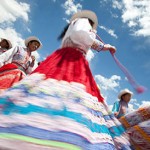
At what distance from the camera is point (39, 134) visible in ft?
5.02

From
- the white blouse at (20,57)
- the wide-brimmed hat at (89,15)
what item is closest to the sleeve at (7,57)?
the white blouse at (20,57)

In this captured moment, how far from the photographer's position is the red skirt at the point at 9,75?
3.89 metres

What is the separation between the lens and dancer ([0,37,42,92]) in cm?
399

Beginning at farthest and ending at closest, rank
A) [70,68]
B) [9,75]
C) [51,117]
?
[9,75] < [70,68] < [51,117]

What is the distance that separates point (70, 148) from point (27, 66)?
3.54m

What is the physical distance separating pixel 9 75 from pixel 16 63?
553 mm

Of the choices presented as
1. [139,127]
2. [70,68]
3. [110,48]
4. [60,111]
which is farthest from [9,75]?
[60,111]

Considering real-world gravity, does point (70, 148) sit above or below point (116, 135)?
below

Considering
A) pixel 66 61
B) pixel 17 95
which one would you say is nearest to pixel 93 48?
pixel 66 61

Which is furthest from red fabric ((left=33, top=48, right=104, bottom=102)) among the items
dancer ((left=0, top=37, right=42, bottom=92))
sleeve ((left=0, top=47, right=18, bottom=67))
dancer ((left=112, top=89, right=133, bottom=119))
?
dancer ((left=112, top=89, right=133, bottom=119))

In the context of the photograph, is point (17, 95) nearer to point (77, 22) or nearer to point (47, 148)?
point (47, 148)

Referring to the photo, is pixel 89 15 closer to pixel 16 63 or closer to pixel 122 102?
pixel 16 63

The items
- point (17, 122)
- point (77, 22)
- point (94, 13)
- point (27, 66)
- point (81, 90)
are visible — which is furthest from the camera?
point (27, 66)

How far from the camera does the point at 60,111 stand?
5.63ft
